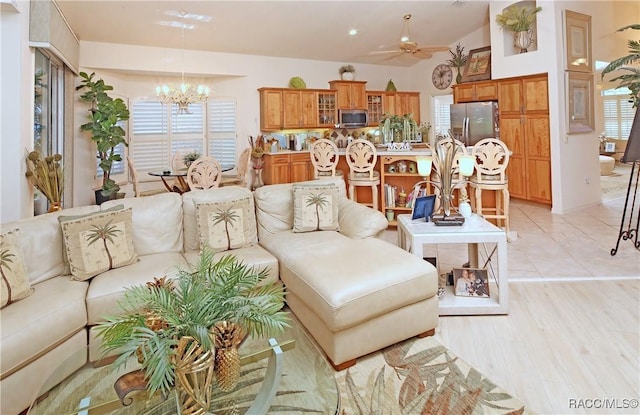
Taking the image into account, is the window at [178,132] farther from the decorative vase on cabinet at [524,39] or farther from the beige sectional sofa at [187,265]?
the decorative vase on cabinet at [524,39]

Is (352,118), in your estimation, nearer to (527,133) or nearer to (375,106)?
(375,106)

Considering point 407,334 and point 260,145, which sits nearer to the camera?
point 407,334

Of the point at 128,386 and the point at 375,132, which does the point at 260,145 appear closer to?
the point at 375,132

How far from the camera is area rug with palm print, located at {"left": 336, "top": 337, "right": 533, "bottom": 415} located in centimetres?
183

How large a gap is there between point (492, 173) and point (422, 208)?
2054 mm

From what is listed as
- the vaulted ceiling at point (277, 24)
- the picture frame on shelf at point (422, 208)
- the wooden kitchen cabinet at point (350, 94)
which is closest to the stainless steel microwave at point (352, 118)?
the wooden kitchen cabinet at point (350, 94)

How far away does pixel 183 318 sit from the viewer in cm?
126

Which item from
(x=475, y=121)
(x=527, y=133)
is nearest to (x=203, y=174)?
(x=475, y=121)

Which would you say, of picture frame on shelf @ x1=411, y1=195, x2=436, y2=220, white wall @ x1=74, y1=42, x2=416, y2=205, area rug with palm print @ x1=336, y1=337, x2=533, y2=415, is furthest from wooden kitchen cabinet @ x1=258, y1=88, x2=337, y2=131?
area rug with palm print @ x1=336, y1=337, x2=533, y2=415

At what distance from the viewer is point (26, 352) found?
5.93 ft

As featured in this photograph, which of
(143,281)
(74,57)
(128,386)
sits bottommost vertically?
(128,386)

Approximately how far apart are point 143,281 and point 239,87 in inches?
239

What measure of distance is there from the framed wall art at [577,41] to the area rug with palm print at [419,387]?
5.62 metres

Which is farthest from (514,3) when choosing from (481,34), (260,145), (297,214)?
(297,214)
